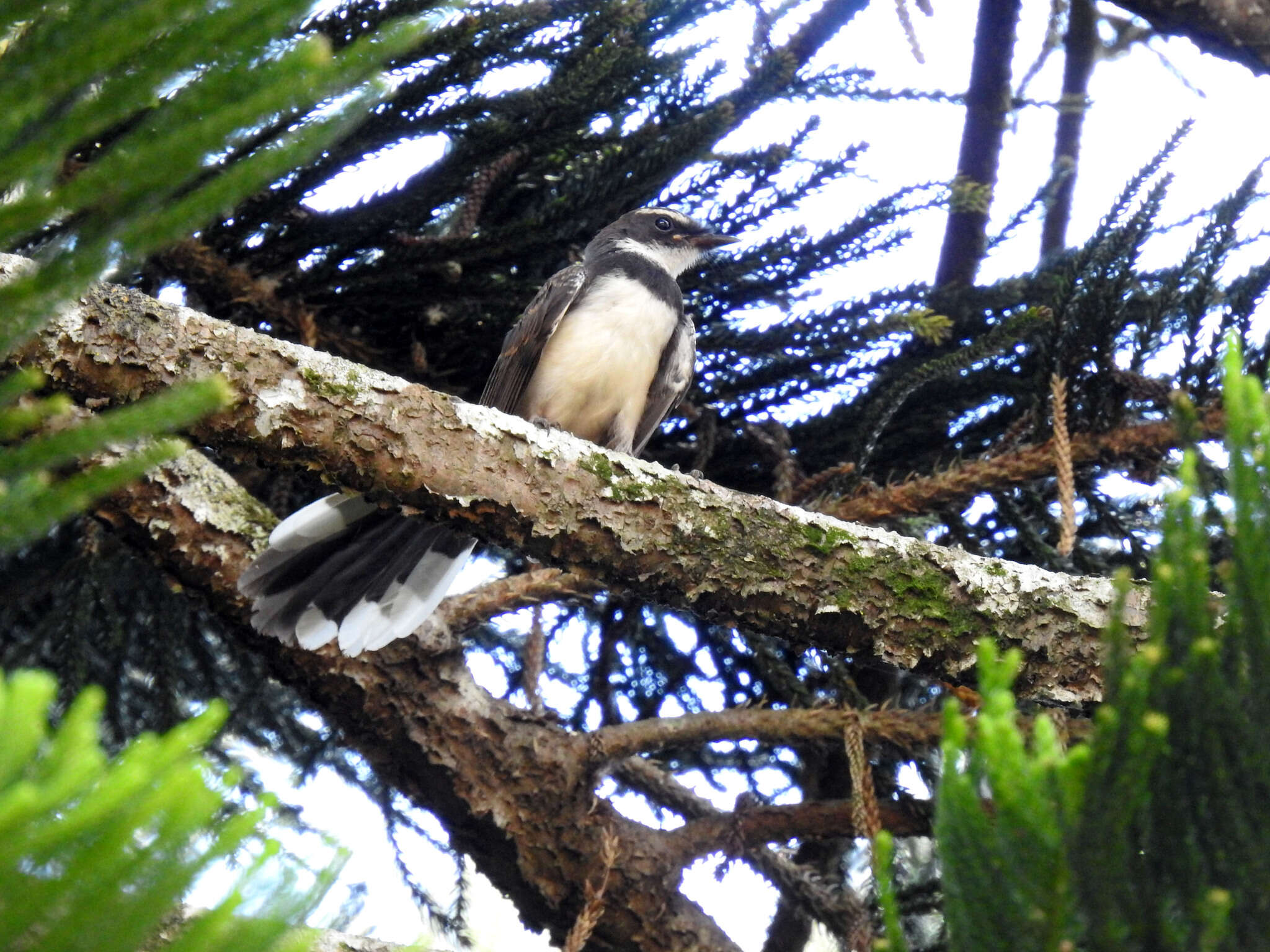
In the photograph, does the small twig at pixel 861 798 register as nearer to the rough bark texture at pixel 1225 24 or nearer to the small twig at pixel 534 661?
the small twig at pixel 534 661

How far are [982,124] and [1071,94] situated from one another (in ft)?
3.72

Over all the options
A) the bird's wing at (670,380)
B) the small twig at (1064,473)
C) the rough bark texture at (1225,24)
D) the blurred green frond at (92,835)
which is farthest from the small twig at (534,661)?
the rough bark texture at (1225,24)

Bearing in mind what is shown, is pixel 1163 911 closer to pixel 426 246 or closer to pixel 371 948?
pixel 371 948

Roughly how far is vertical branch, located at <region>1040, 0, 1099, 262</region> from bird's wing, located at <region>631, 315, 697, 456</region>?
223 centimetres

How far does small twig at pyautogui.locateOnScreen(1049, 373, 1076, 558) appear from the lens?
11.6 ft

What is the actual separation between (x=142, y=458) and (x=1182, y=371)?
365 centimetres

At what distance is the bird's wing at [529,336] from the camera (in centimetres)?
456

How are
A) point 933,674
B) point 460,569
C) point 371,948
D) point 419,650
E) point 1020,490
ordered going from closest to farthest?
1. point 371,948
2. point 933,674
3. point 419,650
4. point 460,569
5. point 1020,490

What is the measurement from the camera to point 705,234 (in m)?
5.07

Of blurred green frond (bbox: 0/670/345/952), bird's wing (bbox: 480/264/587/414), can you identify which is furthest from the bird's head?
blurred green frond (bbox: 0/670/345/952)

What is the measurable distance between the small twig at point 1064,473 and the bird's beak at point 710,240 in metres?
1.62

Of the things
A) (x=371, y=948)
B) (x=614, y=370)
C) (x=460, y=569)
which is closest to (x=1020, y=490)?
(x=614, y=370)

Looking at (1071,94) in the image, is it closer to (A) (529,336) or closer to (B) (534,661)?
(A) (529,336)

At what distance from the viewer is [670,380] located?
475 centimetres
